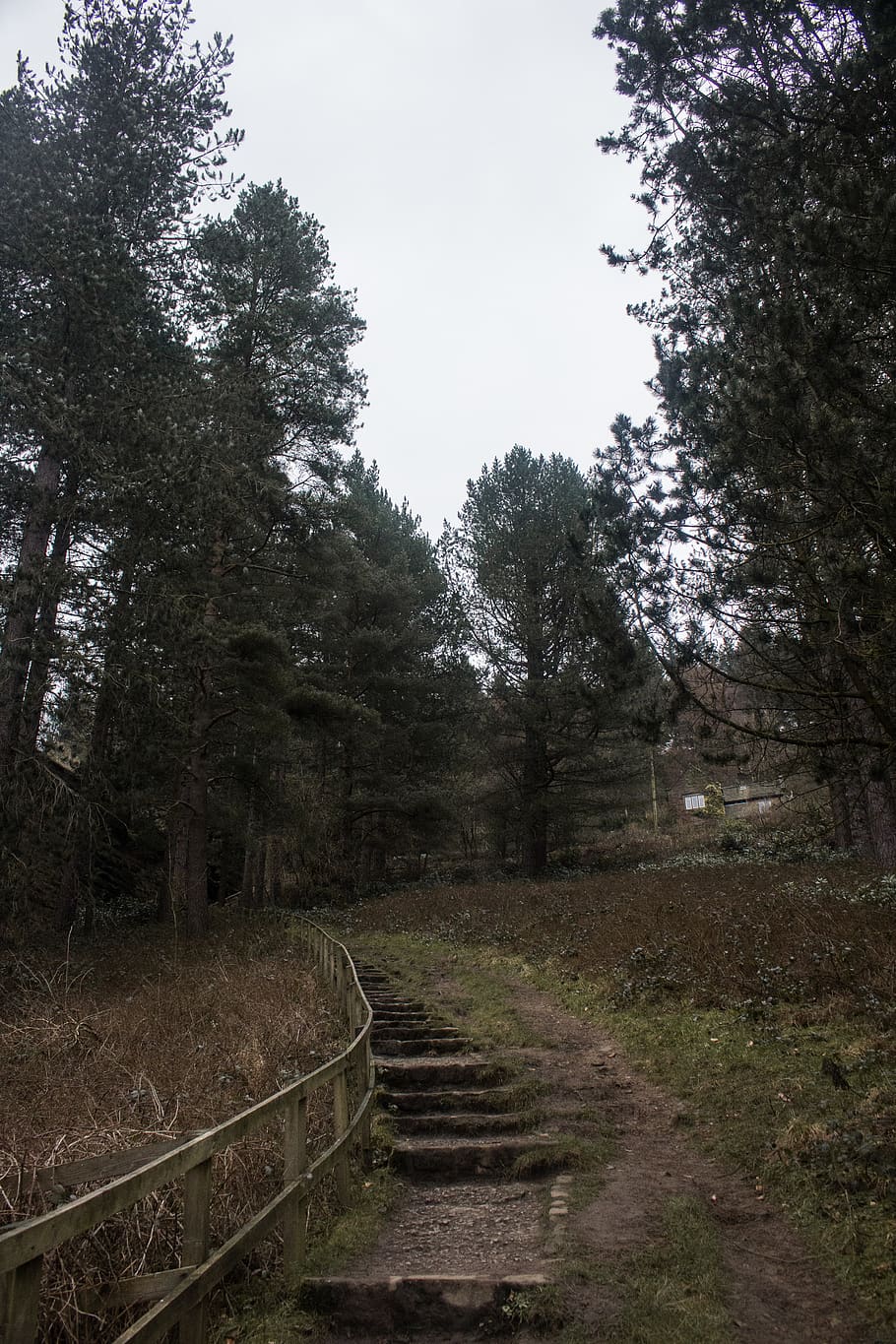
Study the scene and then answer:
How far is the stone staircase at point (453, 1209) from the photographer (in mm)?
4438

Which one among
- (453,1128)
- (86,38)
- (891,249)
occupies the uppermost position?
(86,38)

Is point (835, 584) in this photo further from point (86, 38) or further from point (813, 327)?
point (86, 38)

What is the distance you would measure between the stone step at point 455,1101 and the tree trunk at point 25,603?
725 cm

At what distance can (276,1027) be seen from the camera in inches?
364

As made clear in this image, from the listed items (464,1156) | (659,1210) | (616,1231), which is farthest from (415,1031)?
(616,1231)

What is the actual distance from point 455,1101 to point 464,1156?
115 centimetres

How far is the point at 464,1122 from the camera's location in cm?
724

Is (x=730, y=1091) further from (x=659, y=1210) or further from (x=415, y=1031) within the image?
(x=415, y=1031)

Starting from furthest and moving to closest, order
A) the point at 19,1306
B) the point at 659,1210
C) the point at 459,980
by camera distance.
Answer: the point at 459,980
the point at 659,1210
the point at 19,1306

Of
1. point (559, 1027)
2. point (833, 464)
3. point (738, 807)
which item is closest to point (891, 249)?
point (833, 464)

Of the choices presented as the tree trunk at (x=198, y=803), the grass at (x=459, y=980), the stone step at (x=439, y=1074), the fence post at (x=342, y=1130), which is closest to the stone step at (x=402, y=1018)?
the grass at (x=459, y=980)

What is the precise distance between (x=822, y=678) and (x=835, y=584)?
9.12ft

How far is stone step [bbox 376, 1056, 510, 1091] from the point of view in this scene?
327 inches

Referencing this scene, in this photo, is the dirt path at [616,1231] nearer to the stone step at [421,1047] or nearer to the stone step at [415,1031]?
the stone step at [421,1047]
